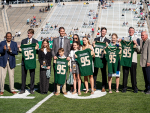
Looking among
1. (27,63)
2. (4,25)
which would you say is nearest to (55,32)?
(4,25)

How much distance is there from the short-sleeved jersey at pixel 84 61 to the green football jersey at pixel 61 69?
45 centimetres

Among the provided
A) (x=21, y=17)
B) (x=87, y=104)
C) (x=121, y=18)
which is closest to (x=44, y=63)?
(x=87, y=104)

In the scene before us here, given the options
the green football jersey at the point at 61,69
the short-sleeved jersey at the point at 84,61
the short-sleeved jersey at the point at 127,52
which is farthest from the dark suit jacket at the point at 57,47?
the short-sleeved jersey at the point at 127,52

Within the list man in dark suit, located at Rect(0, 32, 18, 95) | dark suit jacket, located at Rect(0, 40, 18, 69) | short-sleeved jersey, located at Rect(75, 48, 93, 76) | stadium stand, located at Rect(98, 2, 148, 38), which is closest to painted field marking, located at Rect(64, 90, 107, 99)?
short-sleeved jersey, located at Rect(75, 48, 93, 76)

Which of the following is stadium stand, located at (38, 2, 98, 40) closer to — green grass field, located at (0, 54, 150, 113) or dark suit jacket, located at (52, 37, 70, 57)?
dark suit jacket, located at (52, 37, 70, 57)

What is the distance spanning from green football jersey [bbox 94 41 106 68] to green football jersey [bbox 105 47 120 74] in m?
0.17

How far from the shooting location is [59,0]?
47.2 m

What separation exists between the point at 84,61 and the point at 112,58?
911 mm

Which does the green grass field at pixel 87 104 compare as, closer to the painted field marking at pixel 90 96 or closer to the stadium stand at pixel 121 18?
the painted field marking at pixel 90 96

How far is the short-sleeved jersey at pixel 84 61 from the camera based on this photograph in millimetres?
6734

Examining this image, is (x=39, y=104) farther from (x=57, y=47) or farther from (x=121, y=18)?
(x=121, y=18)

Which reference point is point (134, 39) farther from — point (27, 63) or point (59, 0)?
point (59, 0)

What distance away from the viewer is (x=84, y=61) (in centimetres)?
677

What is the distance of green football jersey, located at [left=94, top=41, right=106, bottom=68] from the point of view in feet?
23.1
